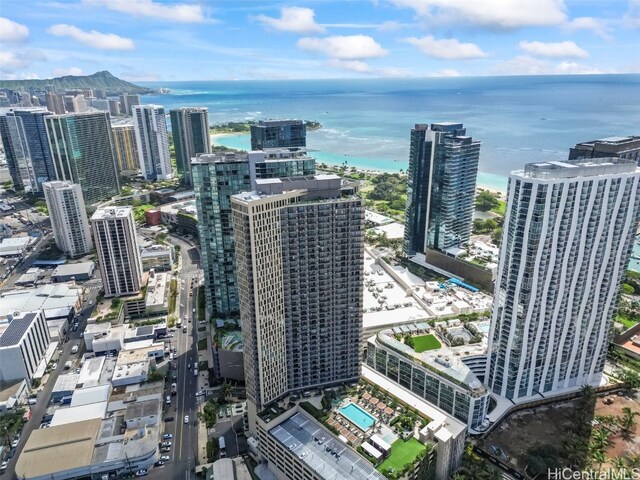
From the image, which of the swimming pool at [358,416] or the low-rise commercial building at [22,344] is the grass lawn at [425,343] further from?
the low-rise commercial building at [22,344]

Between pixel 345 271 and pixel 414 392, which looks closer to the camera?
pixel 345 271

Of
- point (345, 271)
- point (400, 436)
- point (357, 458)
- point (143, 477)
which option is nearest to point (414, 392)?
point (400, 436)

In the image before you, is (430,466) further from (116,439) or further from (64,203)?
(64,203)

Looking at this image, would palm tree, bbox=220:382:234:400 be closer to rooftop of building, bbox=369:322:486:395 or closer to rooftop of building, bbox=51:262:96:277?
rooftop of building, bbox=369:322:486:395

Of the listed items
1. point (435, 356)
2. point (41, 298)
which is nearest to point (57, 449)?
point (41, 298)

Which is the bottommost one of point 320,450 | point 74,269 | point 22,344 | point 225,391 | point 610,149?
point 225,391

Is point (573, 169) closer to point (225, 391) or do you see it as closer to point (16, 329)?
point (225, 391)
